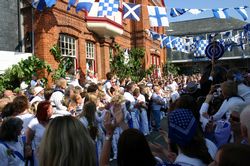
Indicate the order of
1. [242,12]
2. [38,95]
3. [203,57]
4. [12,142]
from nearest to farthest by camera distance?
[12,142] < [38,95] < [242,12] < [203,57]

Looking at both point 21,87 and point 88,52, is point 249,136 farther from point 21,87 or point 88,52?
point 88,52

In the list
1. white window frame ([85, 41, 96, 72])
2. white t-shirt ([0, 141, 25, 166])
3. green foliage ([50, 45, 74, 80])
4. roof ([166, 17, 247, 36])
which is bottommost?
white t-shirt ([0, 141, 25, 166])

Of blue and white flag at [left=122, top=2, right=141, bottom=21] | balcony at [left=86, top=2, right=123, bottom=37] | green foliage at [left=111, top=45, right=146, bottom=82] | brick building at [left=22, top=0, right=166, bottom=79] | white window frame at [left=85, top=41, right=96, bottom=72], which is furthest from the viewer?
green foliage at [left=111, top=45, right=146, bottom=82]

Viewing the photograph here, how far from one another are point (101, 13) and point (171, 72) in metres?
19.6

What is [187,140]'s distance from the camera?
2.83 meters

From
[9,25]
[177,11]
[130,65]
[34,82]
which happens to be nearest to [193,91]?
[34,82]

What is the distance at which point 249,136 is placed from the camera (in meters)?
3.06

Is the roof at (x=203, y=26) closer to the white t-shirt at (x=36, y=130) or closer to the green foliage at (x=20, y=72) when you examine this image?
the green foliage at (x=20, y=72)

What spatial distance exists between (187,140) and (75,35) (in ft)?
42.0

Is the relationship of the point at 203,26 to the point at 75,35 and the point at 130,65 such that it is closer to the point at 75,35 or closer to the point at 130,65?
the point at 130,65

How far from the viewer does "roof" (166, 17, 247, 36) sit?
2072 inches

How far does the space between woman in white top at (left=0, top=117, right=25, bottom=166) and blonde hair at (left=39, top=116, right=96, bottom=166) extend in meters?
2.04

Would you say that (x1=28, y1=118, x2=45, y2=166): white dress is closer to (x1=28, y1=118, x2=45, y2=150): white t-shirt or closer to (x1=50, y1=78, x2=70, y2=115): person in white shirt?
(x1=28, y1=118, x2=45, y2=150): white t-shirt

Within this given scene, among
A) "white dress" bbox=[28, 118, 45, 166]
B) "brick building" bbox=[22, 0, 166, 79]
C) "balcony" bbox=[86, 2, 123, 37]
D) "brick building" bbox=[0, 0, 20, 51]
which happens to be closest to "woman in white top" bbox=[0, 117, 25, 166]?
"white dress" bbox=[28, 118, 45, 166]
